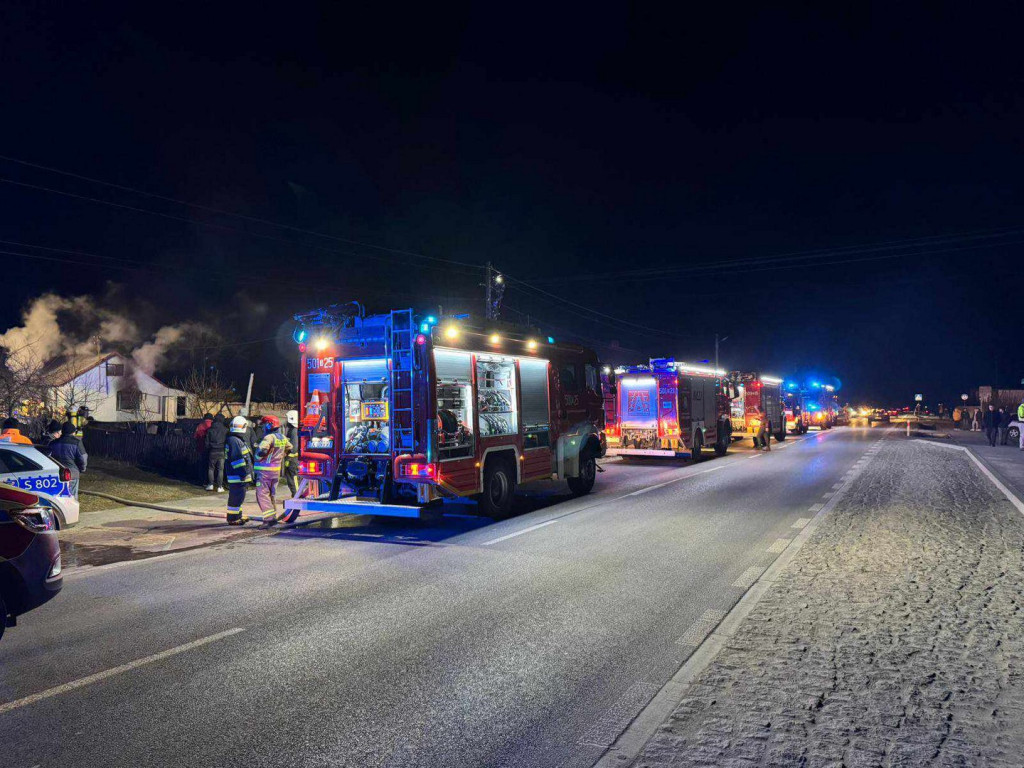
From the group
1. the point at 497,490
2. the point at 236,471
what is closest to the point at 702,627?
the point at 497,490

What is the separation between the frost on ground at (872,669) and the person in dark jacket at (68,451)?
10936 millimetres

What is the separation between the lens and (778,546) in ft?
27.2

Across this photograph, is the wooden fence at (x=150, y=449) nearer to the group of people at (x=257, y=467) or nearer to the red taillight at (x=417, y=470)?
the group of people at (x=257, y=467)

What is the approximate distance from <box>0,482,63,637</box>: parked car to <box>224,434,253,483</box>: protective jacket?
537cm

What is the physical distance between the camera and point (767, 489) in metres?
13.8

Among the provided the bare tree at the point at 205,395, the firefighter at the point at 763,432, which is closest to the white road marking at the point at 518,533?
the firefighter at the point at 763,432

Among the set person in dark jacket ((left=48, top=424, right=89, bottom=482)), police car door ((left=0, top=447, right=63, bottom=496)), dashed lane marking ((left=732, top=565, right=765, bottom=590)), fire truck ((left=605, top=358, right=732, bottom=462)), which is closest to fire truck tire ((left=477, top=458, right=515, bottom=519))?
dashed lane marking ((left=732, top=565, right=765, bottom=590))

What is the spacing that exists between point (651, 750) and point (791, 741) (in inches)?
27.6

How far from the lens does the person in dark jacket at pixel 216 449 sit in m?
13.8

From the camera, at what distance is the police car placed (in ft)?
30.2

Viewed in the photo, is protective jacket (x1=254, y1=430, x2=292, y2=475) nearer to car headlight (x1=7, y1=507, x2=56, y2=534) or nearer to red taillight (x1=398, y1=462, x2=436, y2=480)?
red taillight (x1=398, y1=462, x2=436, y2=480)

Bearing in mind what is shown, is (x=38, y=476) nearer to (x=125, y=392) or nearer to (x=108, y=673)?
(x=108, y=673)

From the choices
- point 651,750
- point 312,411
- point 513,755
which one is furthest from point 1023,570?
point 312,411

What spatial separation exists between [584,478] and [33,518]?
33.2 feet
